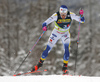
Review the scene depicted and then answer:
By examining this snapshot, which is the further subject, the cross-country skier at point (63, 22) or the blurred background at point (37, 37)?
the blurred background at point (37, 37)

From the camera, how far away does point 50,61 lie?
818 cm

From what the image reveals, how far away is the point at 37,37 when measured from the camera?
8.13 m


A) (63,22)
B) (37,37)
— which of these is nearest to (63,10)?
(63,22)

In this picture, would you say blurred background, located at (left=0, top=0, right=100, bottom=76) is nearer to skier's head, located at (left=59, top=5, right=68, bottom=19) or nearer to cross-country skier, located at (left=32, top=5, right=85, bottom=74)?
cross-country skier, located at (left=32, top=5, right=85, bottom=74)

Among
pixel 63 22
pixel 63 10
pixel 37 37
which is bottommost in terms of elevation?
pixel 37 37

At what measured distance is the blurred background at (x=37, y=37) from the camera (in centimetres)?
798

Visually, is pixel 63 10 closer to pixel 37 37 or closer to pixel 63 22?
pixel 63 22

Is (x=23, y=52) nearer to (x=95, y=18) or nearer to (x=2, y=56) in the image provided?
(x=2, y=56)

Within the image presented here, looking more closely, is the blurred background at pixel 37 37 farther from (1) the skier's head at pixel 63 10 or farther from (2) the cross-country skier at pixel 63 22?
(1) the skier's head at pixel 63 10

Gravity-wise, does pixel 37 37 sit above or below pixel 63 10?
below

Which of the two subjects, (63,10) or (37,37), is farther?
(37,37)

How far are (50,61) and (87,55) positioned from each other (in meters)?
1.88

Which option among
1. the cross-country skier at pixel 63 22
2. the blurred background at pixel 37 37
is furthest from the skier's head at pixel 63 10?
the blurred background at pixel 37 37

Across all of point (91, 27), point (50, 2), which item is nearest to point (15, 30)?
point (50, 2)
